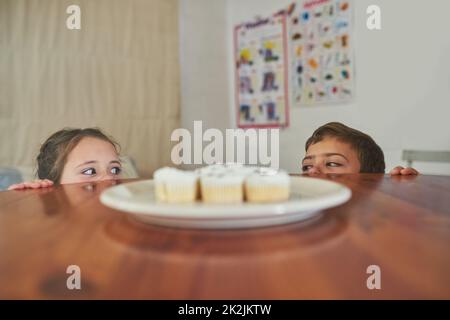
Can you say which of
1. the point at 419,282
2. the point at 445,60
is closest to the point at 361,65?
the point at 445,60

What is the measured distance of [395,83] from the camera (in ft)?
6.64

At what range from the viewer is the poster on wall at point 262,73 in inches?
101

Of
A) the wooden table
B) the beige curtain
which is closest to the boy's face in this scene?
the wooden table

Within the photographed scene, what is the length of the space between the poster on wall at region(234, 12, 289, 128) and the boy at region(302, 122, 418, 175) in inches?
43.4

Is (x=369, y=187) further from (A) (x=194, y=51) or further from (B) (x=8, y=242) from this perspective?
(A) (x=194, y=51)

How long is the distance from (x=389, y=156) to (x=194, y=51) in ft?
4.57

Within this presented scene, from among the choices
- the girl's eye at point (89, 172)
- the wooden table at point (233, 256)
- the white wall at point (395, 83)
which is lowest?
the girl's eye at point (89, 172)

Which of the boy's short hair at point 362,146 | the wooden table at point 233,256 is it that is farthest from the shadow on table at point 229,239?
the boy's short hair at point 362,146

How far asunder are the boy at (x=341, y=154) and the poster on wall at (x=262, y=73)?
1102mm

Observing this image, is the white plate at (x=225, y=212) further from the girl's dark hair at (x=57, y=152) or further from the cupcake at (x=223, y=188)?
the girl's dark hair at (x=57, y=152)

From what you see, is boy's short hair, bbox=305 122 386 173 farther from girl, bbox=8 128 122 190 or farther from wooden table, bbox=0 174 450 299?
wooden table, bbox=0 174 450 299

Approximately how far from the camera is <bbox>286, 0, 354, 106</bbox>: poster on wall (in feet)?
7.28

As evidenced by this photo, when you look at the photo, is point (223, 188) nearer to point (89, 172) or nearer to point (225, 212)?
point (225, 212)

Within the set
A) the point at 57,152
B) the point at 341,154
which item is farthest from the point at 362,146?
the point at 57,152
